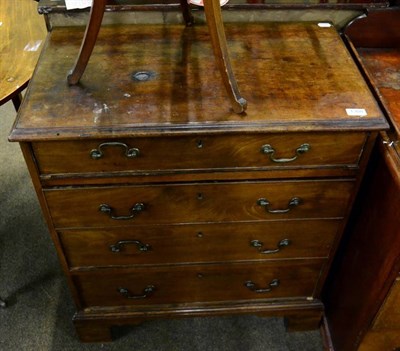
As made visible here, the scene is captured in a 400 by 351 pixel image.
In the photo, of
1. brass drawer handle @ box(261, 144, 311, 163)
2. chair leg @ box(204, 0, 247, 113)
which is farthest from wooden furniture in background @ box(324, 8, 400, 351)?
chair leg @ box(204, 0, 247, 113)

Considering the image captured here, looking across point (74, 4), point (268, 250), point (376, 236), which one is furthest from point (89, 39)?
point (376, 236)

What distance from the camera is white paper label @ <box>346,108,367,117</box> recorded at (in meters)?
1.08

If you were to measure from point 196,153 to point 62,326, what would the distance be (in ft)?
3.16

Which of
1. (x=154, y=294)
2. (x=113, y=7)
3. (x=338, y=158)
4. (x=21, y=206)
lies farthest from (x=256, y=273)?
(x=21, y=206)

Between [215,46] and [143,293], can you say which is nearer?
[215,46]

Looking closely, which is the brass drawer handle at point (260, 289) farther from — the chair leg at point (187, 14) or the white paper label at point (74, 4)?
the white paper label at point (74, 4)

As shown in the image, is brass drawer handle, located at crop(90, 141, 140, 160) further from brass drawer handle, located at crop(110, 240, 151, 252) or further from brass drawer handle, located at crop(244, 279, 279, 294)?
brass drawer handle, located at crop(244, 279, 279, 294)

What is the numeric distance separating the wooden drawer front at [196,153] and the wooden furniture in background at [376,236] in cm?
11

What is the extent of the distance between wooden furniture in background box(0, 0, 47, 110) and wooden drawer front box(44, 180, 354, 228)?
40cm

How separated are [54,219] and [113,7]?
615 millimetres

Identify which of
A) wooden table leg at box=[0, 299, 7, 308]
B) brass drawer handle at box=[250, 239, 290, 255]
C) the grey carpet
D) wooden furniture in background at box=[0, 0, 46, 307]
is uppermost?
wooden furniture in background at box=[0, 0, 46, 307]

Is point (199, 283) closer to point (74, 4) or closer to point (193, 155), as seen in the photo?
point (193, 155)

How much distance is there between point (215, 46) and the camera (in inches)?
41.7

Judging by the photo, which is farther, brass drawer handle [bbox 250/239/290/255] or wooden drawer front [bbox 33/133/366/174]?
brass drawer handle [bbox 250/239/290/255]
